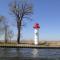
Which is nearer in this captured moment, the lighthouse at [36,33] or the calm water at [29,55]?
the calm water at [29,55]

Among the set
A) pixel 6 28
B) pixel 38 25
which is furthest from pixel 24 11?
pixel 6 28

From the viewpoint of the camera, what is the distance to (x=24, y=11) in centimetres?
4722

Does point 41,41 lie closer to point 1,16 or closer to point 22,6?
point 22,6

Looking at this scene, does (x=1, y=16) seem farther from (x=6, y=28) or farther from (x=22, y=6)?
(x=22, y=6)

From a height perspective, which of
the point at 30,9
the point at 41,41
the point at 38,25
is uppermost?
the point at 30,9

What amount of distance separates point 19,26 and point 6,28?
26.2 ft

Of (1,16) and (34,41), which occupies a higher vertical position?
(1,16)

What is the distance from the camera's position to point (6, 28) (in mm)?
A: 54250

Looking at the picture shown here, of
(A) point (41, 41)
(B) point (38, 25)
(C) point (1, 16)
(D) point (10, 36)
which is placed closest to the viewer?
(B) point (38, 25)

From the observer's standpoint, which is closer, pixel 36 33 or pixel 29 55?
pixel 29 55

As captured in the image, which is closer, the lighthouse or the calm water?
the calm water

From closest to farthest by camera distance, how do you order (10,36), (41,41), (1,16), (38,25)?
(38,25)
(41,41)
(1,16)
(10,36)

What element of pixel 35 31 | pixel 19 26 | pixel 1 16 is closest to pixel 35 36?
pixel 35 31

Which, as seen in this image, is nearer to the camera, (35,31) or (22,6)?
(35,31)
